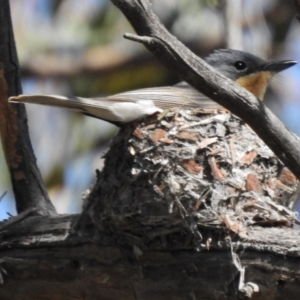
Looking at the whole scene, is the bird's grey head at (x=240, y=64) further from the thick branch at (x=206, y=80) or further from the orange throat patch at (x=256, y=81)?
the thick branch at (x=206, y=80)

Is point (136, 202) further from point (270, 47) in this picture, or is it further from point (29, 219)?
point (270, 47)

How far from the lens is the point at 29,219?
4.02 m

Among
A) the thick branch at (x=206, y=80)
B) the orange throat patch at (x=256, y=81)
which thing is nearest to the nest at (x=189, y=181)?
the thick branch at (x=206, y=80)

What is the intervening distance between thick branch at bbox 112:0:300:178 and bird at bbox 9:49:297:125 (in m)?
1.01

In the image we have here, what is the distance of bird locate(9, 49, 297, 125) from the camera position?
396 centimetres

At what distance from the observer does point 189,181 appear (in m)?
3.87

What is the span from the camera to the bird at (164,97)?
3955 mm

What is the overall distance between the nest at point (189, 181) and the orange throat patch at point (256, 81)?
135cm

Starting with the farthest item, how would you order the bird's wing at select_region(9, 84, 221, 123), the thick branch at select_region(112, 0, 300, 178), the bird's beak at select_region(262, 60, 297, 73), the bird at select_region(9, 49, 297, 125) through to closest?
1. the bird's beak at select_region(262, 60, 297, 73)
2. the bird at select_region(9, 49, 297, 125)
3. the bird's wing at select_region(9, 84, 221, 123)
4. the thick branch at select_region(112, 0, 300, 178)

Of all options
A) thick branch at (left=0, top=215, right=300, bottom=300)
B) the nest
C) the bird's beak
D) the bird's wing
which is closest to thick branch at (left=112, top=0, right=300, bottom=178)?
thick branch at (left=0, top=215, right=300, bottom=300)

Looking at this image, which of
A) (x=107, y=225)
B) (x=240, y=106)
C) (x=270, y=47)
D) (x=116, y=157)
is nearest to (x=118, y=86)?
(x=270, y=47)

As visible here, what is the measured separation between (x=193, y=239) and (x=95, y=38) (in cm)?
484

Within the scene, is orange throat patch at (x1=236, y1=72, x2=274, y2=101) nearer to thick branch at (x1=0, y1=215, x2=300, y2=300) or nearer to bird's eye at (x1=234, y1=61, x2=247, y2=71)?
bird's eye at (x1=234, y1=61, x2=247, y2=71)

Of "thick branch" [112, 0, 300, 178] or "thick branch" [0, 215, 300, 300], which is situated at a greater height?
"thick branch" [112, 0, 300, 178]
